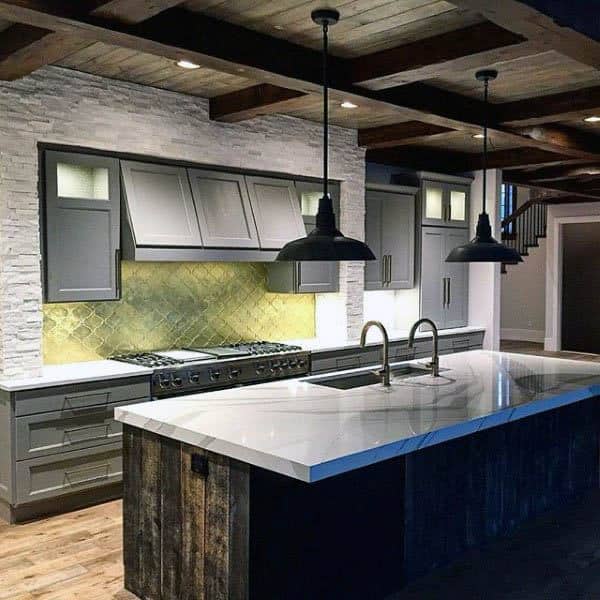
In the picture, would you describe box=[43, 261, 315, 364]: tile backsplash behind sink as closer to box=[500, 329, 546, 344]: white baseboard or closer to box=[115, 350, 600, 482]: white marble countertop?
box=[115, 350, 600, 482]: white marble countertop

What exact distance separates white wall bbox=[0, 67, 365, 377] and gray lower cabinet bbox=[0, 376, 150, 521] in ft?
0.92

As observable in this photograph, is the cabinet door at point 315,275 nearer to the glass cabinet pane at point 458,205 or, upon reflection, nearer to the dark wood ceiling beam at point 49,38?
the glass cabinet pane at point 458,205

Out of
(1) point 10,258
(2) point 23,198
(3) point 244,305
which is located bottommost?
(3) point 244,305

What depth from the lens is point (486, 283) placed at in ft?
24.2

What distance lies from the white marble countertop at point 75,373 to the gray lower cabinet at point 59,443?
0.13 ft

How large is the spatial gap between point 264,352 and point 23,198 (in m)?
1.97

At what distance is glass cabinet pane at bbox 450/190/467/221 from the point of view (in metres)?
7.20

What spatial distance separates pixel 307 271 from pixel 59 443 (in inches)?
95.4

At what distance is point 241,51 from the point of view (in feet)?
11.5

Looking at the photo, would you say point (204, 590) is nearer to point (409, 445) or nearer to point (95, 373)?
point (409, 445)

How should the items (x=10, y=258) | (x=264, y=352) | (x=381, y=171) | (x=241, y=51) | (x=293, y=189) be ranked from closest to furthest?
(x=241, y=51) → (x=10, y=258) → (x=264, y=352) → (x=293, y=189) → (x=381, y=171)

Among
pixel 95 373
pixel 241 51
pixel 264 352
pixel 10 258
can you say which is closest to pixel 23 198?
pixel 10 258

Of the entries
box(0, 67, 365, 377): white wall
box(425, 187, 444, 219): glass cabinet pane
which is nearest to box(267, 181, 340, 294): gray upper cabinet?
box(0, 67, 365, 377): white wall

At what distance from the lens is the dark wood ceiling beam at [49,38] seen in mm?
2840
